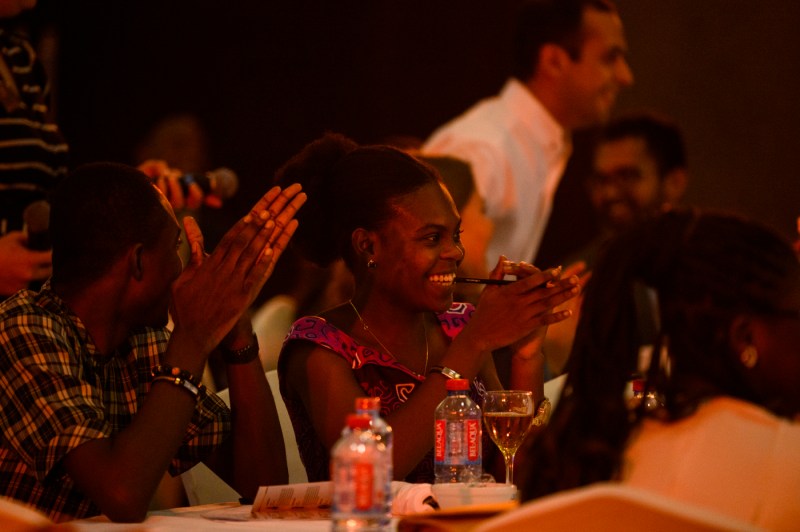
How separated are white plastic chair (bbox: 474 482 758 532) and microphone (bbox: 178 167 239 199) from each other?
1911mm

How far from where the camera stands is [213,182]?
9.78ft

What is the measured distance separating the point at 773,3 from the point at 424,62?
4.88 ft

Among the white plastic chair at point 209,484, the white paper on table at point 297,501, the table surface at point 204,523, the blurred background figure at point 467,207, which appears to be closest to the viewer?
the table surface at point 204,523

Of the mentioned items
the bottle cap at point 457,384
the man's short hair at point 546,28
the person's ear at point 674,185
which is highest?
the man's short hair at point 546,28

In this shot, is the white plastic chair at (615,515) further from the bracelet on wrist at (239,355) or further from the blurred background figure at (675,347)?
the bracelet on wrist at (239,355)

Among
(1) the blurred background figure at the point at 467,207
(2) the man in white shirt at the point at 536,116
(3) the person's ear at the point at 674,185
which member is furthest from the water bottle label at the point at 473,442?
(3) the person's ear at the point at 674,185

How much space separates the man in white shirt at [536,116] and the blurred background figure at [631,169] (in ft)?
0.41

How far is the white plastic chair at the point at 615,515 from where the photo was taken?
3.48 ft

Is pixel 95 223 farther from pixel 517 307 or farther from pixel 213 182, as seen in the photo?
pixel 213 182

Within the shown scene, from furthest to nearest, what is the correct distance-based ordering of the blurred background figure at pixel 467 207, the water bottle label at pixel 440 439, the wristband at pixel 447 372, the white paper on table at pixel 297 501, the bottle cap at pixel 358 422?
the blurred background figure at pixel 467 207
the wristband at pixel 447 372
the water bottle label at pixel 440 439
the white paper on table at pixel 297 501
the bottle cap at pixel 358 422

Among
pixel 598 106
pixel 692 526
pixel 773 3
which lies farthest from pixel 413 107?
pixel 692 526

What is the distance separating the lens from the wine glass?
80.8 inches

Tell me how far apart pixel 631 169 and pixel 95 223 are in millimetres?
3139

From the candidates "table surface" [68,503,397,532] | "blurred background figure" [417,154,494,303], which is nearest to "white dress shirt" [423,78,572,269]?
"blurred background figure" [417,154,494,303]
